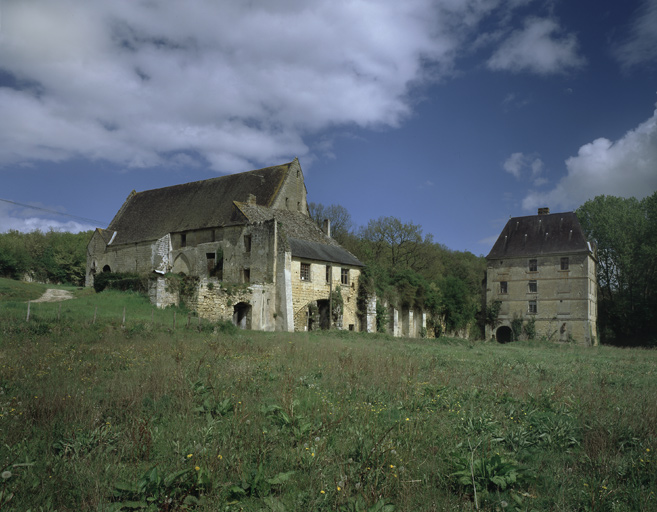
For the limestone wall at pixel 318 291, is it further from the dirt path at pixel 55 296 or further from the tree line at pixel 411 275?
the dirt path at pixel 55 296

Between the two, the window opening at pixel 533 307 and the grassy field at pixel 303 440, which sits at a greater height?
the window opening at pixel 533 307

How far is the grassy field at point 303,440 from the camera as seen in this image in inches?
170

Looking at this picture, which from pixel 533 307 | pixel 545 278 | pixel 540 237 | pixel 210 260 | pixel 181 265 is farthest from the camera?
pixel 540 237

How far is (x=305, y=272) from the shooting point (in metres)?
28.5

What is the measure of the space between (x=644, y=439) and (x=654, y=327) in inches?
1773

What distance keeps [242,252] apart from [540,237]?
97.9 feet

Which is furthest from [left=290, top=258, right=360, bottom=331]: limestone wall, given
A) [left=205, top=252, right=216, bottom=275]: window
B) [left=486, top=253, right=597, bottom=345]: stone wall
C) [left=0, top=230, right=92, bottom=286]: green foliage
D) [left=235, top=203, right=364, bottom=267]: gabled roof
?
[left=0, top=230, right=92, bottom=286]: green foliage

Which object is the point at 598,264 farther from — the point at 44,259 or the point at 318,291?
the point at 44,259

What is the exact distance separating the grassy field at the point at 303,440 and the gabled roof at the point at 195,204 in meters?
23.2

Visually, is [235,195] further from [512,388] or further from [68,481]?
[68,481]

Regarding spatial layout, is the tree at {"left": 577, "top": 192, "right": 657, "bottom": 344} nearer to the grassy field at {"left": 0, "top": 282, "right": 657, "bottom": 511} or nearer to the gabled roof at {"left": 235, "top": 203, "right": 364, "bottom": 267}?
the gabled roof at {"left": 235, "top": 203, "right": 364, "bottom": 267}

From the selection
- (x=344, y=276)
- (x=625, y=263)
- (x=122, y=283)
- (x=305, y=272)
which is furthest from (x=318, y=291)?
(x=625, y=263)

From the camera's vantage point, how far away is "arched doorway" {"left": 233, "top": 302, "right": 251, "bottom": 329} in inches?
1024

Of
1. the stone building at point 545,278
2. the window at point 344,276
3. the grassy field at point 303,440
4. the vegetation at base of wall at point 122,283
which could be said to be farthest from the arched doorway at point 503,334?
the grassy field at point 303,440
